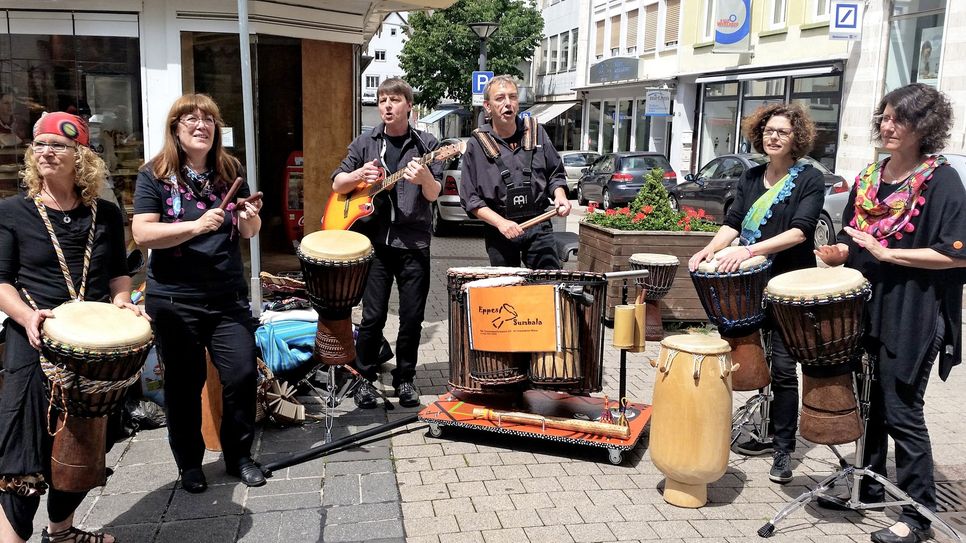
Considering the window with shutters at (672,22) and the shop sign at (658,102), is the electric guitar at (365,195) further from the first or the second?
the window with shutters at (672,22)

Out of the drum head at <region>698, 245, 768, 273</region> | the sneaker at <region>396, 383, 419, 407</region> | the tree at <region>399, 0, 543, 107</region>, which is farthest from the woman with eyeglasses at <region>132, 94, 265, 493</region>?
the tree at <region>399, 0, 543, 107</region>

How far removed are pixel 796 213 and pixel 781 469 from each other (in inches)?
53.1

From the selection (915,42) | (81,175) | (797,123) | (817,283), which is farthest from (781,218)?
(915,42)

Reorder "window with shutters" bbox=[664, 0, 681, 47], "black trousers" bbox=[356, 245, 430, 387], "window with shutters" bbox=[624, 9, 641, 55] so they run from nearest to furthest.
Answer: "black trousers" bbox=[356, 245, 430, 387]
"window with shutters" bbox=[664, 0, 681, 47]
"window with shutters" bbox=[624, 9, 641, 55]

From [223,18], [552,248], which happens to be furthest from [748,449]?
[223,18]

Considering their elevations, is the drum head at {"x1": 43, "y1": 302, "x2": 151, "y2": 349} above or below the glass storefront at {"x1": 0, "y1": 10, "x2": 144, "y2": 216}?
below

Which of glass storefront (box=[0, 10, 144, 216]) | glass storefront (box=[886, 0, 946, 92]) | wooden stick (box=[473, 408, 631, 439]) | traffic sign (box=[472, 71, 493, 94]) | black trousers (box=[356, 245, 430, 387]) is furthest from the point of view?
glass storefront (box=[886, 0, 946, 92])

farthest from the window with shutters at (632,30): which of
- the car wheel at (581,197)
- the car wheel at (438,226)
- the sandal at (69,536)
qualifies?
the sandal at (69,536)

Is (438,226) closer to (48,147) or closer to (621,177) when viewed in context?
(621,177)

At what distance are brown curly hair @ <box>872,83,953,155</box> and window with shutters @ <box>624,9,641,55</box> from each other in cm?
3065

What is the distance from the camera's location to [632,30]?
109 feet

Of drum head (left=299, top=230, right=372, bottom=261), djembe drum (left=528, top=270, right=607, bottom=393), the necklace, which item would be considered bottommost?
djembe drum (left=528, top=270, right=607, bottom=393)

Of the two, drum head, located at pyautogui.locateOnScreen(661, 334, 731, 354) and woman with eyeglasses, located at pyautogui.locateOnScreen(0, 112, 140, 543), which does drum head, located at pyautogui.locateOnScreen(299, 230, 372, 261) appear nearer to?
woman with eyeglasses, located at pyautogui.locateOnScreen(0, 112, 140, 543)

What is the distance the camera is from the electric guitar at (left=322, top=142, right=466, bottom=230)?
514 centimetres
